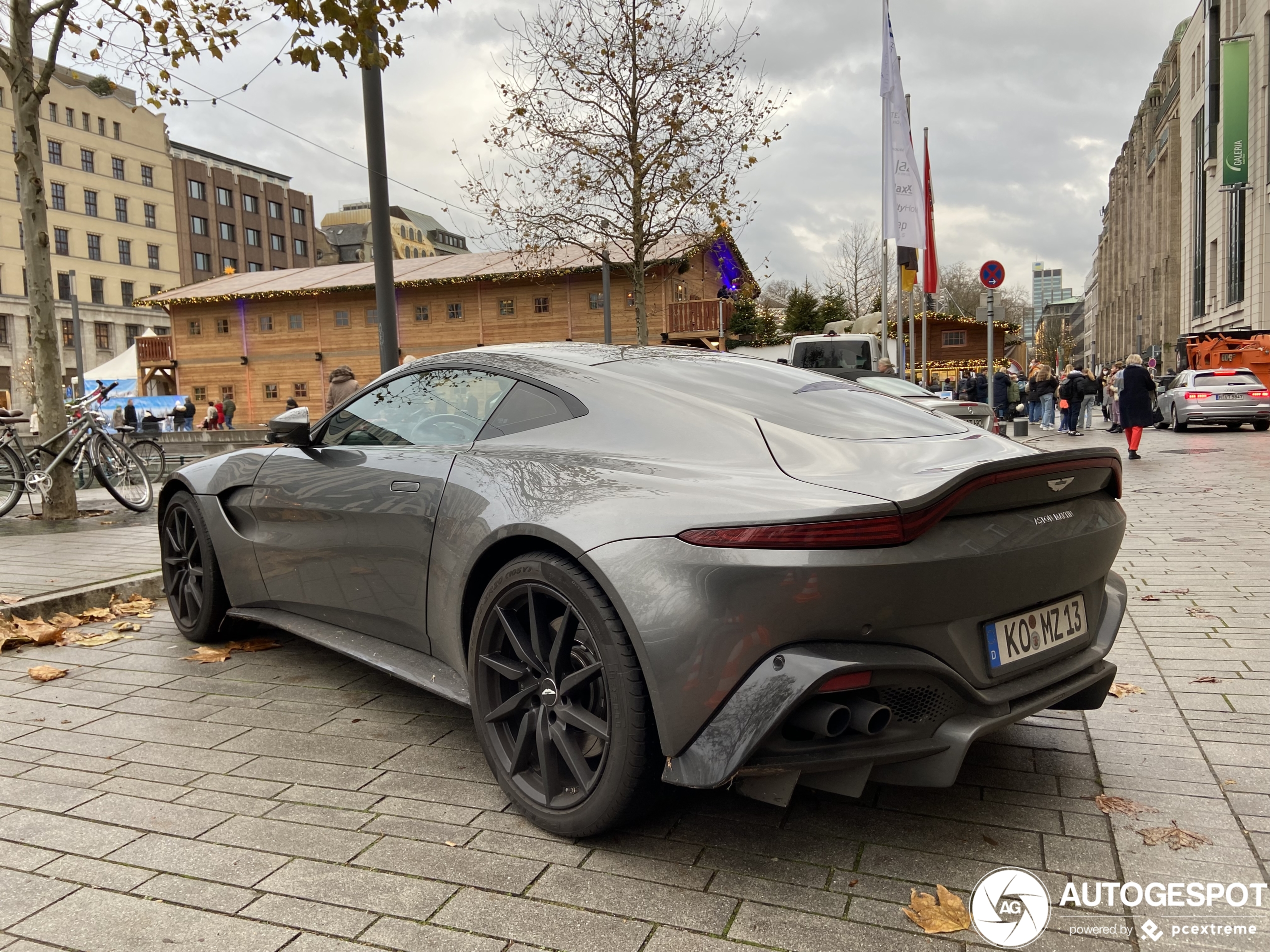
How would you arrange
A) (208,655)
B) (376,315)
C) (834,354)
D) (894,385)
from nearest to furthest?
1. (208,655)
2. (894,385)
3. (834,354)
4. (376,315)

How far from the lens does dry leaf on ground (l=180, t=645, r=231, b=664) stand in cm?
450

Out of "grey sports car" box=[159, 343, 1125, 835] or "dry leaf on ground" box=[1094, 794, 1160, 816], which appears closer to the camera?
"grey sports car" box=[159, 343, 1125, 835]

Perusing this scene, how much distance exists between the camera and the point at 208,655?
180 inches

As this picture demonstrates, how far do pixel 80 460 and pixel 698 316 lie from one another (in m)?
27.5

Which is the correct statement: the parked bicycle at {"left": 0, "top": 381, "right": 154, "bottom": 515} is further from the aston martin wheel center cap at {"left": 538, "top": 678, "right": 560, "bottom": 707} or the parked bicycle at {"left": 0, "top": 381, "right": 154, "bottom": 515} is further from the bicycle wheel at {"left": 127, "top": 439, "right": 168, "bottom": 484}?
the aston martin wheel center cap at {"left": 538, "top": 678, "right": 560, "bottom": 707}

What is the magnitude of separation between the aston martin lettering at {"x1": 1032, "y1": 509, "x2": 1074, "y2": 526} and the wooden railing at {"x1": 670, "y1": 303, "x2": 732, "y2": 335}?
3234cm

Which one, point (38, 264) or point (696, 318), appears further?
point (696, 318)

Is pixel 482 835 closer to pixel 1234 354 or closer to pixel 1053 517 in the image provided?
pixel 1053 517

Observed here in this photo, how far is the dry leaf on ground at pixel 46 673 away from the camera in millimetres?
4258

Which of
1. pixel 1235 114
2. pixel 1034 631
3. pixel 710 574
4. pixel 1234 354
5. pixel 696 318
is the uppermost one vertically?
pixel 1235 114

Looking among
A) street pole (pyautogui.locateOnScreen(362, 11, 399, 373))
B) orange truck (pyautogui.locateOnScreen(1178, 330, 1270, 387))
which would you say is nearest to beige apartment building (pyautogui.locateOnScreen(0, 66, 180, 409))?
street pole (pyautogui.locateOnScreen(362, 11, 399, 373))

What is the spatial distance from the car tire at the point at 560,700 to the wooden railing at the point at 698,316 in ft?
106

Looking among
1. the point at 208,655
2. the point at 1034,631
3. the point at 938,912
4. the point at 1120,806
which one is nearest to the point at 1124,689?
the point at 1120,806

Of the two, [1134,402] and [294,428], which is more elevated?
[294,428]
